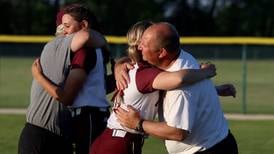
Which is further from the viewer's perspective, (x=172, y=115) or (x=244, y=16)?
(x=244, y=16)

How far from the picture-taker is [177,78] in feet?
13.9

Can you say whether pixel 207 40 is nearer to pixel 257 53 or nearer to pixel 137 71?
pixel 257 53

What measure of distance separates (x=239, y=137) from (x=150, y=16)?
5207 centimetres

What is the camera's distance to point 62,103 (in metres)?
5.30

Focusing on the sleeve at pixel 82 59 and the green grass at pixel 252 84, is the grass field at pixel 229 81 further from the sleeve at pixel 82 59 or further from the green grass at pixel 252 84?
the sleeve at pixel 82 59

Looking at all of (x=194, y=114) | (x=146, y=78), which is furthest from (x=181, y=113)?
(x=146, y=78)

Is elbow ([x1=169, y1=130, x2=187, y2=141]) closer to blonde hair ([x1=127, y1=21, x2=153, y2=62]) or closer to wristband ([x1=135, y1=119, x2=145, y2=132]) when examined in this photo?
wristband ([x1=135, y1=119, x2=145, y2=132])

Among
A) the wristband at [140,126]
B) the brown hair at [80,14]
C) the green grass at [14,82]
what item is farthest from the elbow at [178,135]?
the green grass at [14,82]

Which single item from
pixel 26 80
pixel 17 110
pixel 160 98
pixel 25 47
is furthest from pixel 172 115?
pixel 25 47

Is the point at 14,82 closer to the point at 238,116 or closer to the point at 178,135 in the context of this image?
the point at 238,116

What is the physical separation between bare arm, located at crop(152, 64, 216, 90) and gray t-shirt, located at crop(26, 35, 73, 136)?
1.12 m

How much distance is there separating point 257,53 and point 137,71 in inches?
990

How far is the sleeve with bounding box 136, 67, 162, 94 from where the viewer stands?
14.4ft

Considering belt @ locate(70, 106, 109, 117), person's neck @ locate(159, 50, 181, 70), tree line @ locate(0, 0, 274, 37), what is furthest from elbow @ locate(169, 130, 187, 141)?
tree line @ locate(0, 0, 274, 37)
